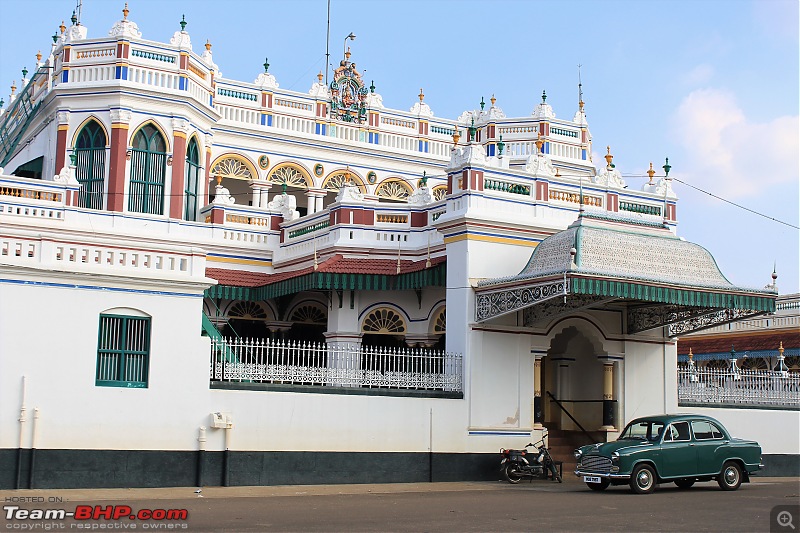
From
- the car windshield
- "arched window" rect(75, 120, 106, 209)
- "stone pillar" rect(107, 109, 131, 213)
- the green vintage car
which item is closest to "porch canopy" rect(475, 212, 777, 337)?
the car windshield

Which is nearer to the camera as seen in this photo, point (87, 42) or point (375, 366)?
point (375, 366)

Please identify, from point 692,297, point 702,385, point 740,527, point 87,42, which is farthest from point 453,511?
point 87,42

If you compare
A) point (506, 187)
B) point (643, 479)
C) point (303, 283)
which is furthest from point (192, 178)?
point (643, 479)

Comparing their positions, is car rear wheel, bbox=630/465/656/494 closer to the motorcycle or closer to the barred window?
the motorcycle

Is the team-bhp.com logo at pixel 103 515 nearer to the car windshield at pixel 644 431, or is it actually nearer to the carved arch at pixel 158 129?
the car windshield at pixel 644 431

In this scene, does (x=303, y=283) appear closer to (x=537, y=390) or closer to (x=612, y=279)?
(x=537, y=390)

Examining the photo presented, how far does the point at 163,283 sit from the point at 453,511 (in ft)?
22.0

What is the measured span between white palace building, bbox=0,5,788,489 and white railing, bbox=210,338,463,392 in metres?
0.06

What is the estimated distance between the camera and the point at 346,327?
24.1 m

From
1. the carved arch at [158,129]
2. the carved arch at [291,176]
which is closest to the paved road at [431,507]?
the carved arch at [158,129]

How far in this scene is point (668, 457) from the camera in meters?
17.5

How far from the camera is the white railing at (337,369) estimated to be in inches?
734

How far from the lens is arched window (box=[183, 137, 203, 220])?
2753cm

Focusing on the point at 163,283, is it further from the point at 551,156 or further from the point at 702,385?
the point at 551,156
